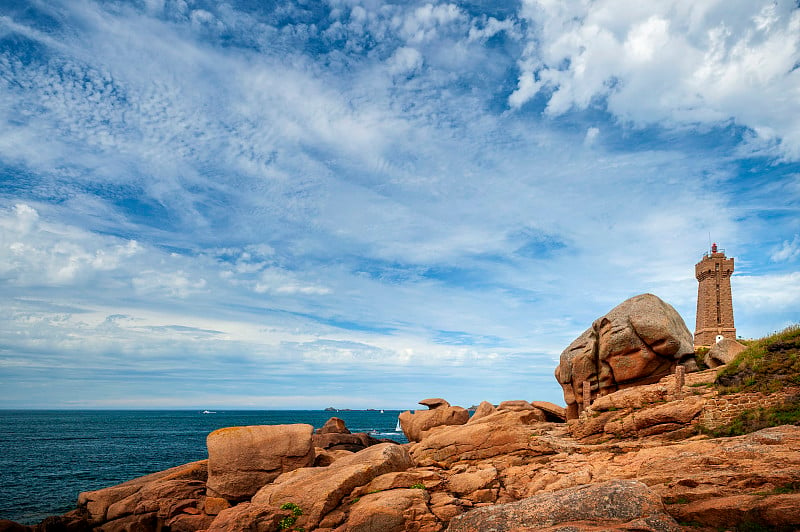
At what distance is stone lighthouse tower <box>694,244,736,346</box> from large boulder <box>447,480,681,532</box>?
5068 cm

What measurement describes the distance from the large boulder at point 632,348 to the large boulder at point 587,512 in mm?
19995

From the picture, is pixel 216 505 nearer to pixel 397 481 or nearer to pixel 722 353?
pixel 397 481

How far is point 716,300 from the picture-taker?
55812mm

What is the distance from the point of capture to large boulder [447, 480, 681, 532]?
13.0 meters

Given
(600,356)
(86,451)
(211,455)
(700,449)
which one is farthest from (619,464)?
(86,451)

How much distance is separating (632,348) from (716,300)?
104 feet

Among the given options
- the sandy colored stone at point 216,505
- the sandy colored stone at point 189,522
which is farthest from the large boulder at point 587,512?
the sandy colored stone at point 189,522

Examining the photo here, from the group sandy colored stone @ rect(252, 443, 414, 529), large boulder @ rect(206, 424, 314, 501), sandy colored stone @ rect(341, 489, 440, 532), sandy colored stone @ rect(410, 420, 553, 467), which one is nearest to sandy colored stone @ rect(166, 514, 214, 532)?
large boulder @ rect(206, 424, 314, 501)

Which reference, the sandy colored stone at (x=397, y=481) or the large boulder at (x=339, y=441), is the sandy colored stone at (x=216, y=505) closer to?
the sandy colored stone at (x=397, y=481)

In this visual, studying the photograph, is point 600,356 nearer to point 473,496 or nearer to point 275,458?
point 473,496

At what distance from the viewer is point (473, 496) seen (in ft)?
68.7

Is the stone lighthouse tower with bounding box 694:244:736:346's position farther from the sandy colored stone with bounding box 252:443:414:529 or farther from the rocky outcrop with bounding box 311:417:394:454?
the sandy colored stone with bounding box 252:443:414:529

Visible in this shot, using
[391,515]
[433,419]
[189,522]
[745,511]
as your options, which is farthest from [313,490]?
[433,419]

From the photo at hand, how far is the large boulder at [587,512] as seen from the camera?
42.8 ft
